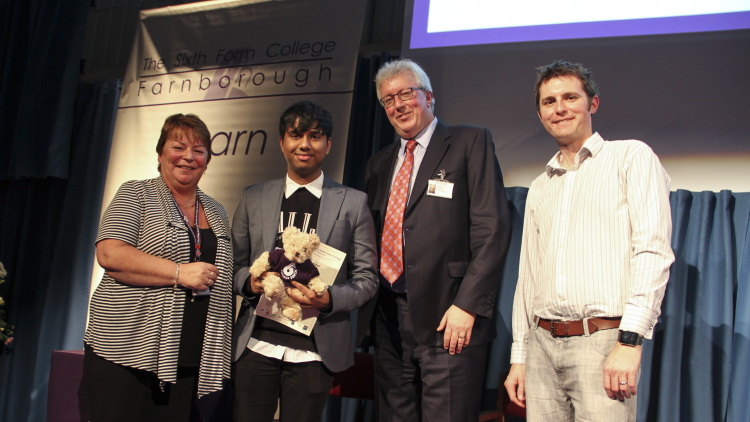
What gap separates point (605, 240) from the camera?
1.54m

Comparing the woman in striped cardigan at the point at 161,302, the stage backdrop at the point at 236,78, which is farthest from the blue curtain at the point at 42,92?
the woman in striped cardigan at the point at 161,302

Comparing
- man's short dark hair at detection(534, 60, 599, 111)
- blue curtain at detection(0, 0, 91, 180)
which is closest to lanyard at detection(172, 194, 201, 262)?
man's short dark hair at detection(534, 60, 599, 111)

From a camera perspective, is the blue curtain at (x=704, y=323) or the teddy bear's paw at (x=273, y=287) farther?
the blue curtain at (x=704, y=323)

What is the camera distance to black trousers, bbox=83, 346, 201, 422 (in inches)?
65.4

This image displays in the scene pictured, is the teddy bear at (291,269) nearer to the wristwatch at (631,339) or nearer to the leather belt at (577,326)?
the leather belt at (577,326)

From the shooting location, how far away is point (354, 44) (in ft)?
10.4

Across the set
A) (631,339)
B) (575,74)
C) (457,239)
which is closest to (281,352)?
(457,239)

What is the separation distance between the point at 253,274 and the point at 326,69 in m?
1.92

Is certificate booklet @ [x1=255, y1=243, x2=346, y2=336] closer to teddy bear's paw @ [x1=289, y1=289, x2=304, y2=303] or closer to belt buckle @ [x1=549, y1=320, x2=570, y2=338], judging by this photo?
teddy bear's paw @ [x1=289, y1=289, x2=304, y2=303]

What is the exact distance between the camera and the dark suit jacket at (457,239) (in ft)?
5.96

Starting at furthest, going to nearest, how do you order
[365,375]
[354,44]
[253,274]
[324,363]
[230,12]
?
[230,12], [354,44], [365,375], [324,363], [253,274]

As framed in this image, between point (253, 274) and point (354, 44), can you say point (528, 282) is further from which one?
point (354, 44)

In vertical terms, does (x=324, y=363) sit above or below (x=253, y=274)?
below

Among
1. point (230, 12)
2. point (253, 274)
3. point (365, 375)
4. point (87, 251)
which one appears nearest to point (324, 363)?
point (253, 274)
